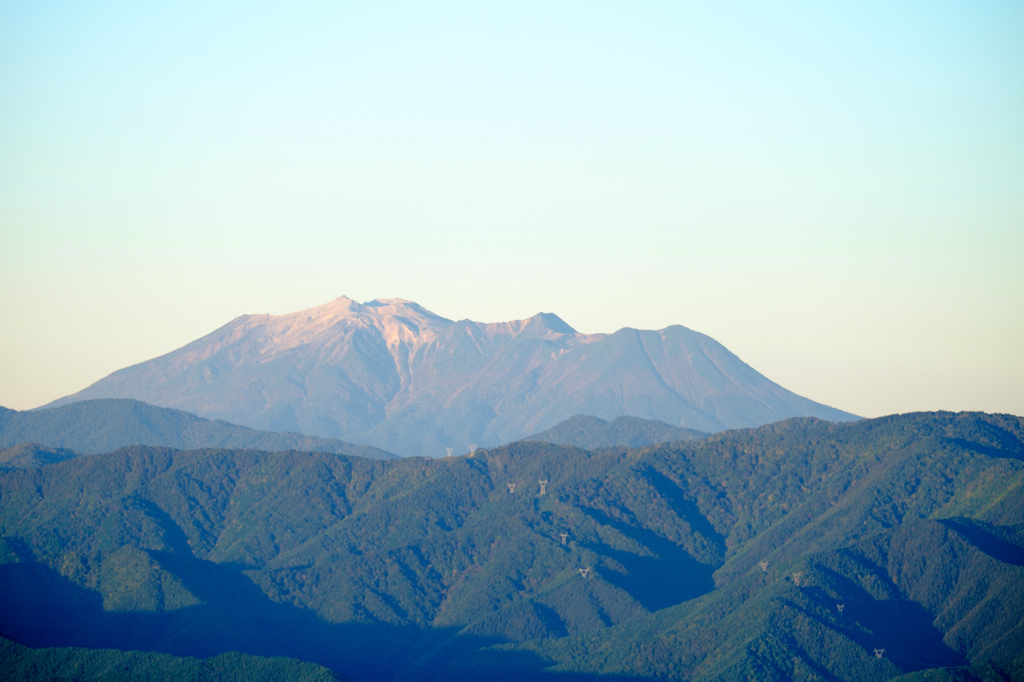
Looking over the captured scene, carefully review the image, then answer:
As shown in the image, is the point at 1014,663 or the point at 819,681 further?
the point at 819,681

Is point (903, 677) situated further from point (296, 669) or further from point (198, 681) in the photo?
point (198, 681)

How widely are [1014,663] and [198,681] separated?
342 ft

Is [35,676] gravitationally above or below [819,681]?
above

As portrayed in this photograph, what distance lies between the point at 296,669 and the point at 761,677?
6262 centimetres

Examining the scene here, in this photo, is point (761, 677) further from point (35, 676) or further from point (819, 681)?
point (35, 676)

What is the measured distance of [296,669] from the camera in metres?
188

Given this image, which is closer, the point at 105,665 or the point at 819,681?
the point at 105,665

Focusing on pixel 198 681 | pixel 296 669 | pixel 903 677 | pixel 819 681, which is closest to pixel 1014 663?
pixel 903 677

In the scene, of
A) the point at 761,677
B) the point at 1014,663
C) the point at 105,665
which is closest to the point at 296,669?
the point at 105,665

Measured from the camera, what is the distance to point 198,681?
606 ft

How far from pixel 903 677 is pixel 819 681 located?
1409 cm

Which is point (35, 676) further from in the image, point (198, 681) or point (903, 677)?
point (903, 677)

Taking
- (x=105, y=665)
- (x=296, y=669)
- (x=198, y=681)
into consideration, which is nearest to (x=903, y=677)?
(x=296, y=669)

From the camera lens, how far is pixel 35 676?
591ft
